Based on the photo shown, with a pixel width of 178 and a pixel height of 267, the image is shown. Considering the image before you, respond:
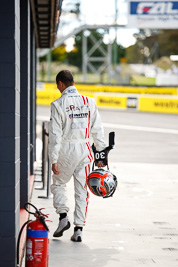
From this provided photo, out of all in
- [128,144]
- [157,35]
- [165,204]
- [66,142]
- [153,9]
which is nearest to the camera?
[66,142]

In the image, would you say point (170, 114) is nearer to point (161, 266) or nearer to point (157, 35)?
point (161, 266)

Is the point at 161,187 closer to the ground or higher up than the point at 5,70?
closer to the ground

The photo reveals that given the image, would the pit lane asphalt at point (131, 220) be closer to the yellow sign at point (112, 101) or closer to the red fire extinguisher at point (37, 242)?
the red fire extinguisher at point (37, 242)

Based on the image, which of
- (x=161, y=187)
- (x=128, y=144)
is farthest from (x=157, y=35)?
(x=161, y=187)

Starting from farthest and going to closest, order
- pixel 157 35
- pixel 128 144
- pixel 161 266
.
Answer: pixel 157 35 → pixel 128 144 → pixel 161 266

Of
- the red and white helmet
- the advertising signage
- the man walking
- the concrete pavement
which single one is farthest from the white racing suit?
the advertising signage

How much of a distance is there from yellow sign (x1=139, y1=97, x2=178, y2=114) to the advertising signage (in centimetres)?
758

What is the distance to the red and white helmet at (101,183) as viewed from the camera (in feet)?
19.9

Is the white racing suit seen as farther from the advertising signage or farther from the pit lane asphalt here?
the advertising signage

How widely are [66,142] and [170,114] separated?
25.6m

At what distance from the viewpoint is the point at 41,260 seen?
4840 millimetres

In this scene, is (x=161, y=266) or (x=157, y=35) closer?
(x=161, y=266)

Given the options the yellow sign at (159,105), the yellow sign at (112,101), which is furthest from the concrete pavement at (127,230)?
the yellow sign at (112,101)

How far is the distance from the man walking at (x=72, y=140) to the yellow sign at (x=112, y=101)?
27.4 metres
